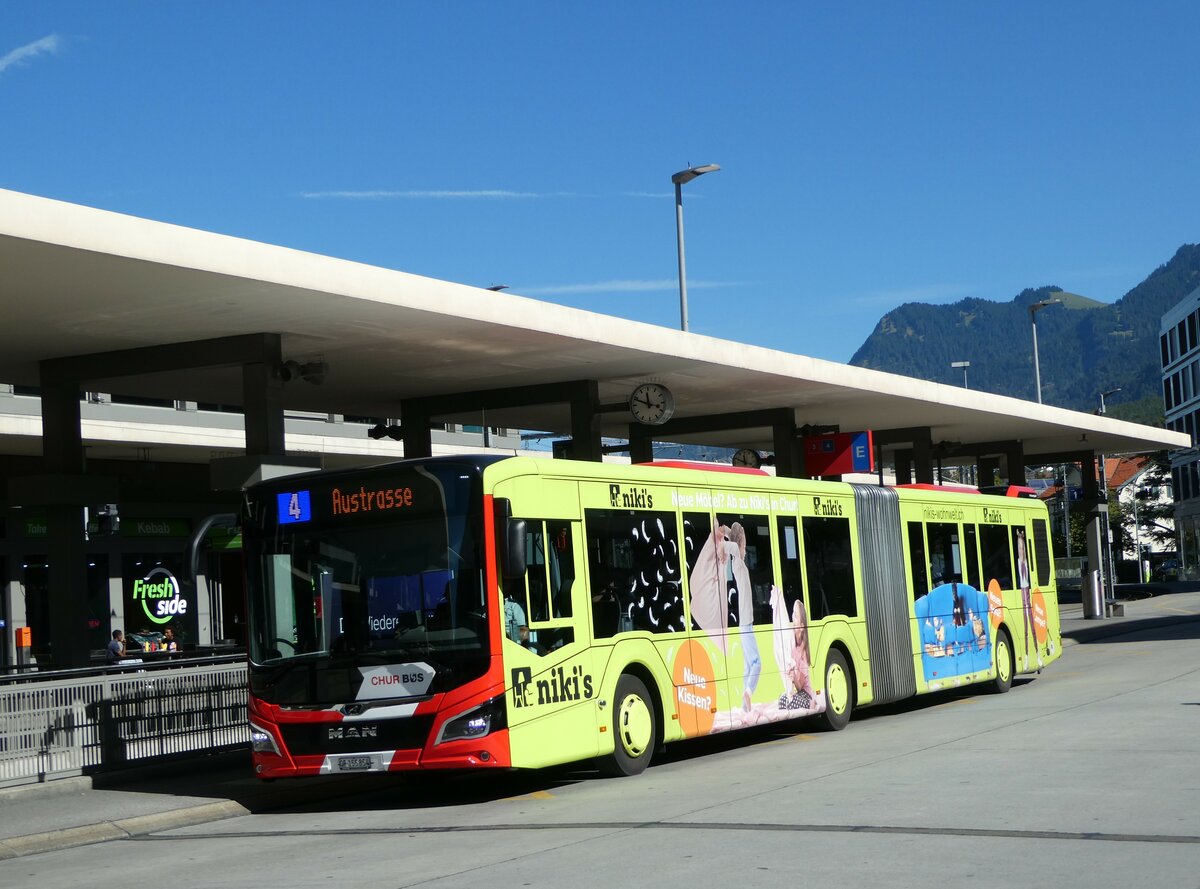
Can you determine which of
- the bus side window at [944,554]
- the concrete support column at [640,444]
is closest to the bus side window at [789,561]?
the bus side window at [944,554]

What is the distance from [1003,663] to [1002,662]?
0.06 m

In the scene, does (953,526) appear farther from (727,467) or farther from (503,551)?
(503,551)

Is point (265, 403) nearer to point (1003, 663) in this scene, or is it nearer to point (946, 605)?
point (946, 605)

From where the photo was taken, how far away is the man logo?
43.3ft

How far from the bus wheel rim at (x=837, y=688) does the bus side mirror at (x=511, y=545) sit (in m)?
7.06

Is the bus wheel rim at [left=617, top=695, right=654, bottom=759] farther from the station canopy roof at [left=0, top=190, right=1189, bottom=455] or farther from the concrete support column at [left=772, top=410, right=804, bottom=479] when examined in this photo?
the concrete support column at [left=772, top=410, right=804, bottom=479]

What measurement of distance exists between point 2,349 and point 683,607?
9166 mm

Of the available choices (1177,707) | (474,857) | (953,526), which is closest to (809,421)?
(953,526)

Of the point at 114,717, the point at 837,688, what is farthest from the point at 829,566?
the point at 114,717

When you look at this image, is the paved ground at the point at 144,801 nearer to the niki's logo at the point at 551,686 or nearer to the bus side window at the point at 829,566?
the niki's logo at the point at 551,686

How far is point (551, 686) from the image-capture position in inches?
537

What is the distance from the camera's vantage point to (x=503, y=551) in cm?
1304

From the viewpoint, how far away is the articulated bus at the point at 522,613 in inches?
515

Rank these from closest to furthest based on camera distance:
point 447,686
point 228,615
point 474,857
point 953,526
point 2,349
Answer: point 474,857 < point 447,686 < point 2,349 < point 953,526 < point 228,615
